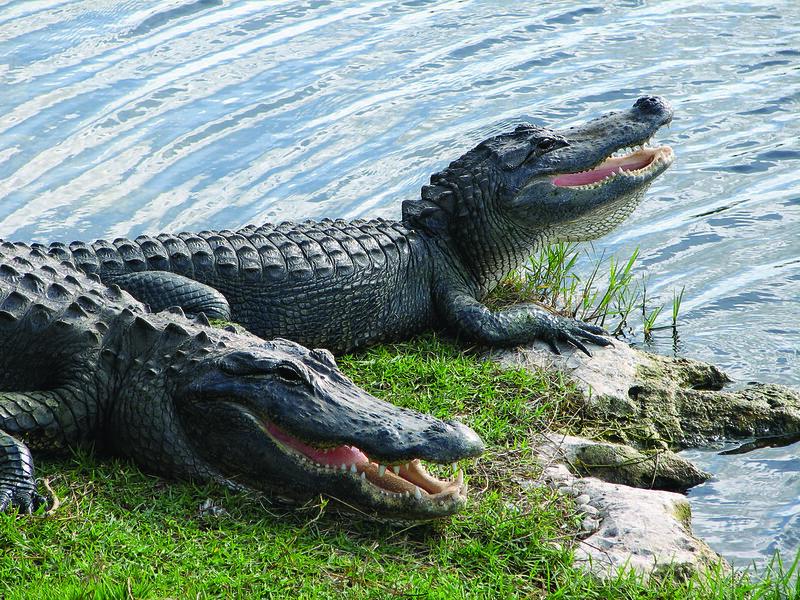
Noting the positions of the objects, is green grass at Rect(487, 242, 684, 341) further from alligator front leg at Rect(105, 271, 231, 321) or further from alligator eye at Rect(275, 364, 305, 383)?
alligator eye at Rect(275, 364, 305, 383)

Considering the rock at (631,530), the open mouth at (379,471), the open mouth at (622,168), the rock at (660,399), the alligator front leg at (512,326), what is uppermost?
the open mouth at (622,168)

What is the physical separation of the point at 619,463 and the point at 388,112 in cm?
547

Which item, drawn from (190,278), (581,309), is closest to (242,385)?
(190,278)

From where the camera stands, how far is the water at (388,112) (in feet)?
26.7

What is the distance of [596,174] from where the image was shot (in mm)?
6535

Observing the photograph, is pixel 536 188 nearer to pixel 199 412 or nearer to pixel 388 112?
pixel 199 412

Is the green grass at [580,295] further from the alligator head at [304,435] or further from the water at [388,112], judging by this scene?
the alligator head at [304,435]

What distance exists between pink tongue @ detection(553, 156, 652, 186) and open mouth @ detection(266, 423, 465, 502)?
2825 mm

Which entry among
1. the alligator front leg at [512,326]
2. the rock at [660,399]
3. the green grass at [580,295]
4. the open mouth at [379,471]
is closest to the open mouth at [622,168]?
the green grass at [580,295]

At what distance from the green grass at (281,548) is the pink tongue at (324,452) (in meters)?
0.18

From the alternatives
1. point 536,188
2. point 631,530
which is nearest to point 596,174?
point 536,188

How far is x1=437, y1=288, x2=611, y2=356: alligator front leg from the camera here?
5996mm

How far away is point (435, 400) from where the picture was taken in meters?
5.26

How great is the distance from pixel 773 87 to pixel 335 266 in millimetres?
6167
